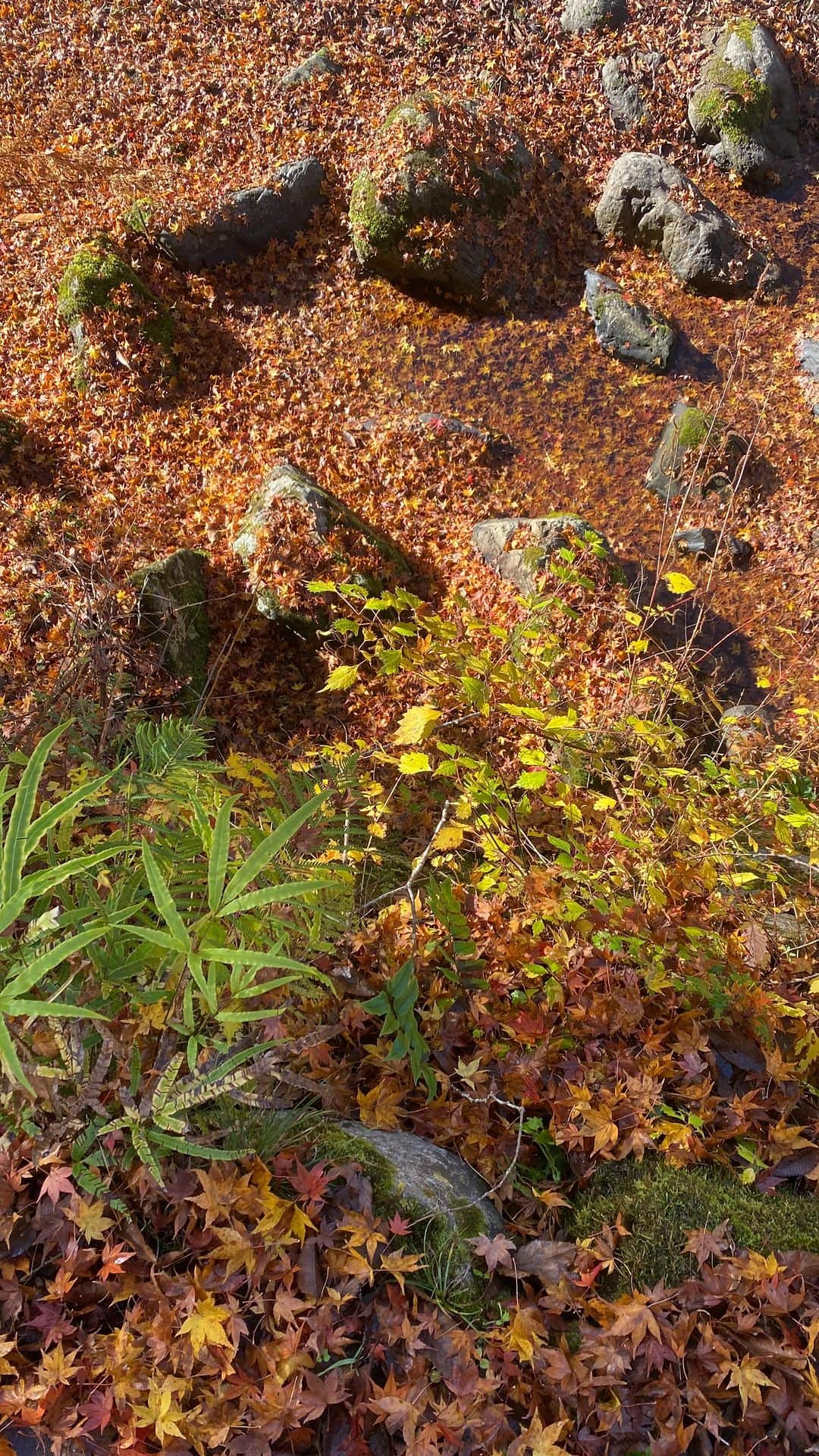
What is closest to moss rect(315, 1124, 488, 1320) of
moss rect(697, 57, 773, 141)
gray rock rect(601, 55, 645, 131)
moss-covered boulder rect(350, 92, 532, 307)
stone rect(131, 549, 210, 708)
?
stone rect(131, 549, 210, 708)

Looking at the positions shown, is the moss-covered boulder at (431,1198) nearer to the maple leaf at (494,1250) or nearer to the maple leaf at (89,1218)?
the maple leaf at (494,1250)

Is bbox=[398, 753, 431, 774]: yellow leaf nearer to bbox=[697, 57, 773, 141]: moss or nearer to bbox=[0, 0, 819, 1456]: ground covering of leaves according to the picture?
bbox=[0, 0, 819, 1456]: ground covering of leaves

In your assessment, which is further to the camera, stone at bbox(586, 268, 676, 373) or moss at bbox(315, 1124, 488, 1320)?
stone at bbox(586, 268, 676, 373)

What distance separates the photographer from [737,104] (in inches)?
345

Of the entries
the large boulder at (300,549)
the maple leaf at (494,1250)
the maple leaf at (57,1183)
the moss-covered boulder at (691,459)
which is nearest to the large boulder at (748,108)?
the moss-covered boulder at (691,459)

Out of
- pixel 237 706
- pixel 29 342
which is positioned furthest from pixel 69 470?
pixel 237 706

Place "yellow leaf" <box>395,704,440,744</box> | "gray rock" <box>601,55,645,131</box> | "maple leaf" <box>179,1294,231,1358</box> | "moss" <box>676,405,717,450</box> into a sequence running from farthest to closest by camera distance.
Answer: "gray rock" <box>601,55,645,131</box>, "moss" <box>676,405,717,450</box>, "yellow leaf" <box>395,704,440,744</box>, "maple leaf" <box>179,1294,231,1358</box>

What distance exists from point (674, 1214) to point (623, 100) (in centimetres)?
1138

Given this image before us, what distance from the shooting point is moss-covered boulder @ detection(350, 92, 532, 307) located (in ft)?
26.9

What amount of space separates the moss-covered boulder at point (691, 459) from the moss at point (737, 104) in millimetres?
4266

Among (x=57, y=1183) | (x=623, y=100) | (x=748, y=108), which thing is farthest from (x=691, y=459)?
(x=57, y=1183)

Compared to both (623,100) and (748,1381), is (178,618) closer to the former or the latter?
(748,1381)

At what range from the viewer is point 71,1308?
195 centimetres

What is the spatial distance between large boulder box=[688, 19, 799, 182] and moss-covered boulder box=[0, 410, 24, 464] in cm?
833
